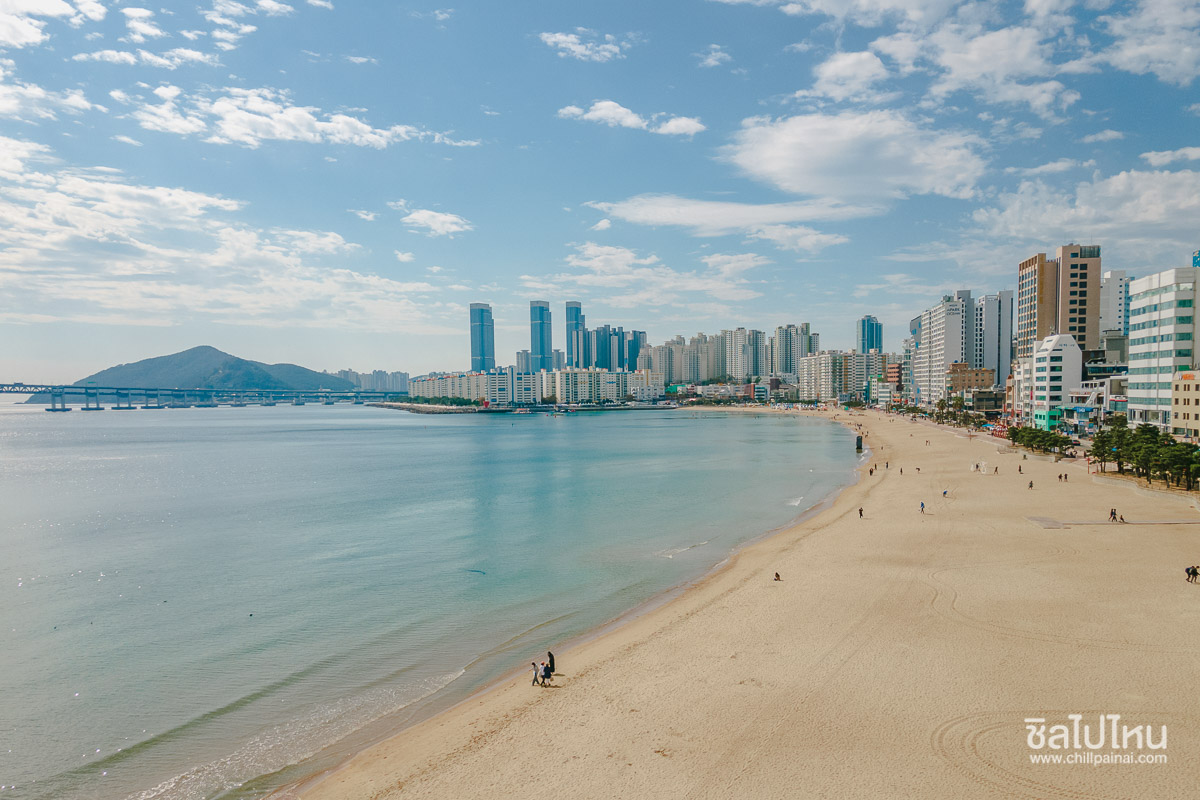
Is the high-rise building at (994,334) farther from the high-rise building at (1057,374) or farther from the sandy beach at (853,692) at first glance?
the sandy beach at (853,692)

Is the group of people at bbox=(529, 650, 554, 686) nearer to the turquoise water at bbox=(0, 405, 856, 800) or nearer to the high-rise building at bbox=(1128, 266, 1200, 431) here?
the turquoise water at bbox=(0, 405, 856, 800)

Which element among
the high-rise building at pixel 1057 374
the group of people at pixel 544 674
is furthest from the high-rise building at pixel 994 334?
the group of people at pixel 544 674

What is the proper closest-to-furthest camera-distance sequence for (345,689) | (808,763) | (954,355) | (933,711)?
(808,763) < (933,711) < (345,689) < (954,355)

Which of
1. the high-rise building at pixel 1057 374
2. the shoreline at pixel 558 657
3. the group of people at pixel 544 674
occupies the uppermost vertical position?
the high-rise building at pixel 1057 374

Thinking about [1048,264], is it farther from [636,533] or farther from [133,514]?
[133,514]

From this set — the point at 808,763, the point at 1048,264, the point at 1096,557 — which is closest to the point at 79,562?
the point at 808,763

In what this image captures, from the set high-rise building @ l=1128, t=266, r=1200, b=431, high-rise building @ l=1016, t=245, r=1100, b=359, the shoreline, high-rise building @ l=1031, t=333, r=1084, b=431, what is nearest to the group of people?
the shoreline
